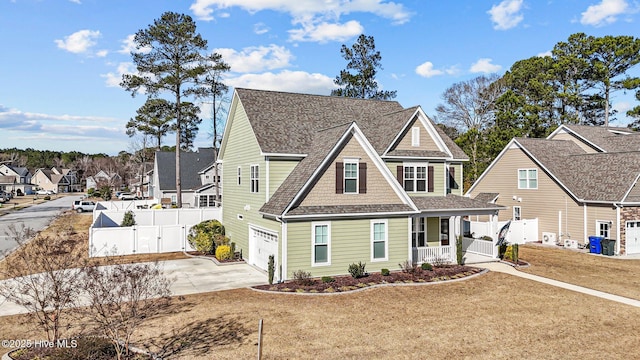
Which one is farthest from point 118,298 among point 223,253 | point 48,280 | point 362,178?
point 223,253

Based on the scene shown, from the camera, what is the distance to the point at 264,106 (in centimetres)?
2334

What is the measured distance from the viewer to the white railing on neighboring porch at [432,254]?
21234 mm

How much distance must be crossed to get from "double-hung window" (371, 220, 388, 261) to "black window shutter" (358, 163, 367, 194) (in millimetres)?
1571

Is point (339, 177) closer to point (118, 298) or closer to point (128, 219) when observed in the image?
point (118, 298)

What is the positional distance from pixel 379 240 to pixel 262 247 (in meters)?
5.81

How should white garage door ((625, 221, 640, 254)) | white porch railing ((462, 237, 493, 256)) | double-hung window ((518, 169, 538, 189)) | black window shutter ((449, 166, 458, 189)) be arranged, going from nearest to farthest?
1. white porch railing ((462, 237, 493, 256))
2. white garage door ((625, 221, 640, 254))
3. black window shutter ((449, 166, 458, 189))
4. double-hung window ((518, 169, 538, 189))

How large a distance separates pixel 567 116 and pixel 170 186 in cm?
4973

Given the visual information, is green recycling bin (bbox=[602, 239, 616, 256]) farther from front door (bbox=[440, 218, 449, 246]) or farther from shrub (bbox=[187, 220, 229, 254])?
shrub (bbox=[187, 220, 229, 254])

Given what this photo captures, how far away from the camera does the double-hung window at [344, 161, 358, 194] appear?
1931 cm

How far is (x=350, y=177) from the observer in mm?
19422

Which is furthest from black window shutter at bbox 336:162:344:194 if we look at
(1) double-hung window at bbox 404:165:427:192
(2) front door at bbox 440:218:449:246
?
(2) front door at bbox 440:218:449:246

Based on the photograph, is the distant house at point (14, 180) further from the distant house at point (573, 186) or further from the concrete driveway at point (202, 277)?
the distant house at point (573, 186)

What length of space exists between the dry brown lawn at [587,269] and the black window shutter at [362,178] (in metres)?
9.14

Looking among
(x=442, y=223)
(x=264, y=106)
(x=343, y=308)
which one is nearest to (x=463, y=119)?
(x=442, y=223)
